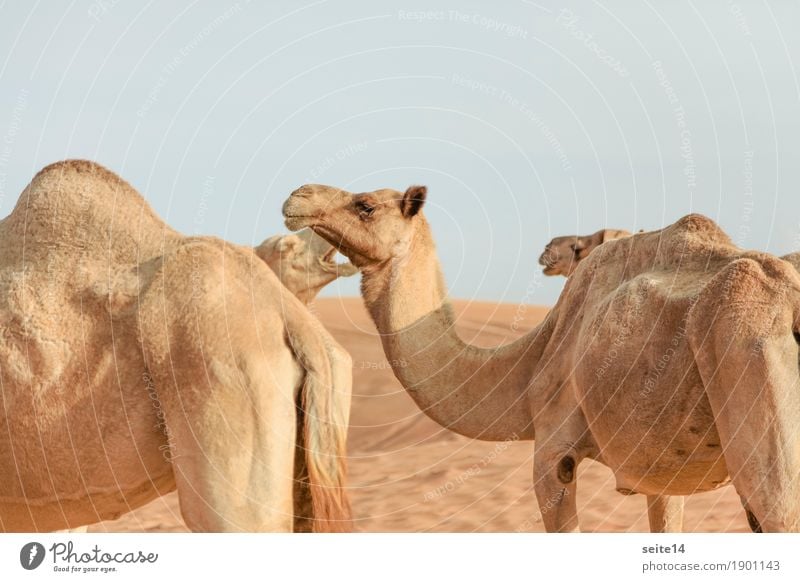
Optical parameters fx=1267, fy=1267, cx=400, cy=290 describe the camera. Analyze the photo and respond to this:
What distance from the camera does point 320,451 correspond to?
5.91 metres

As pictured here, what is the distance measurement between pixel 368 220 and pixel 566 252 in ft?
11.2

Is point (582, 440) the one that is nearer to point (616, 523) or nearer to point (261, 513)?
point (261, 513)

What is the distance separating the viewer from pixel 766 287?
709 cm

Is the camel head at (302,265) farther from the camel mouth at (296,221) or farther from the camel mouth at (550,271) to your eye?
the camel mouth at (550,271)

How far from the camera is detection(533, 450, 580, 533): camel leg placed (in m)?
8.52

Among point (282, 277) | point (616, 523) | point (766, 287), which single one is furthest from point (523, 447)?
point (766, 287)

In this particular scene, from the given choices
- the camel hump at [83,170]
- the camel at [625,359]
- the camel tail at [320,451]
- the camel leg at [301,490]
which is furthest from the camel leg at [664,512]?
the camel hump at [83,170]

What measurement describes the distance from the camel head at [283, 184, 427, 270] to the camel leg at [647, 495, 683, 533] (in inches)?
104

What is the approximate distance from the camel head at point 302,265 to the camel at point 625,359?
1.25 m

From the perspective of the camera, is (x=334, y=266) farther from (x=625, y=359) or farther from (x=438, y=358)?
(x=625, y=359)

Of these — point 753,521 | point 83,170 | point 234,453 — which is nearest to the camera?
point 234,453
